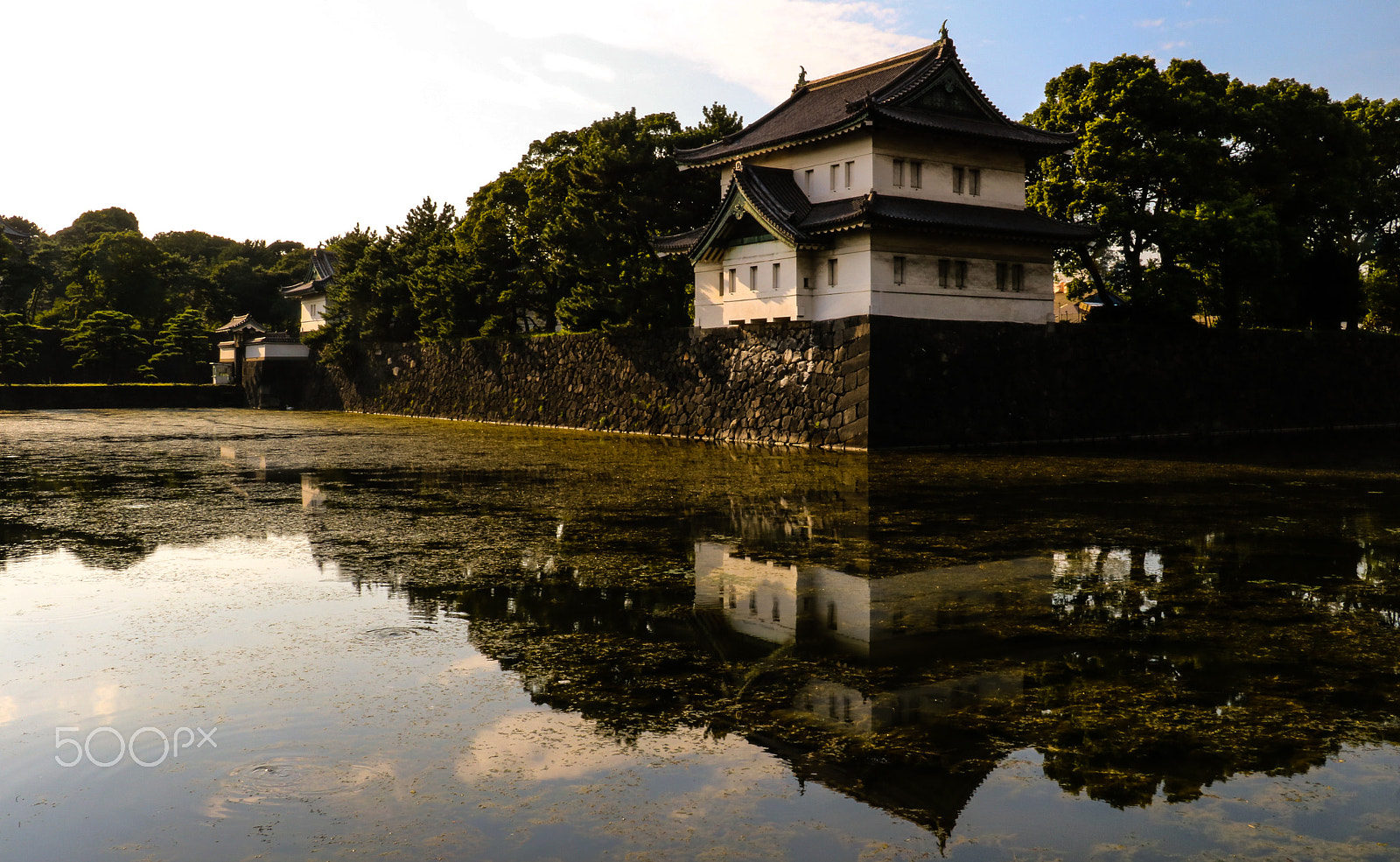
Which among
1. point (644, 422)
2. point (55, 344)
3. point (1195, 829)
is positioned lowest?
point (1195, 829)

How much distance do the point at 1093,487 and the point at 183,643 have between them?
12.4 metres

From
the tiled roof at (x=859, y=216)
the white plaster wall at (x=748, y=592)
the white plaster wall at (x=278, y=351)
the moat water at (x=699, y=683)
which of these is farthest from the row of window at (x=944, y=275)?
the white plaster wall at (x=278, y=351)

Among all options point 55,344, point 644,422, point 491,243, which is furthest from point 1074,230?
point 55,344

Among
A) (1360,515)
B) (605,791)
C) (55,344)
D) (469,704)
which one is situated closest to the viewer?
(605,791)

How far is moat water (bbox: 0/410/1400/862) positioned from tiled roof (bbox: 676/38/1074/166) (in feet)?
51.5

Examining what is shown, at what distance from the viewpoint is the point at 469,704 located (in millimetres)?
5109

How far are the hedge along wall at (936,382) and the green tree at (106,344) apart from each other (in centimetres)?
3020

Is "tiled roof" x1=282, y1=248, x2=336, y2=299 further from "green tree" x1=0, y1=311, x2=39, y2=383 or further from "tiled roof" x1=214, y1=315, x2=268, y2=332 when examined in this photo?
"green tree" x1=0, y1=311, x2=39, y2=383

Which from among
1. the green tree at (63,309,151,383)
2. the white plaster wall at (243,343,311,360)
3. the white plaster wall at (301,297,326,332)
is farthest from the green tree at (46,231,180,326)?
the white plaster wall at (243,343,311,360)

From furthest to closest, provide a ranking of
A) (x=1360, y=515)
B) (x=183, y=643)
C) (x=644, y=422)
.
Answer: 1. (x=644, y=422)
2. (x=1360, y=515)
3. (x=183, y=643)

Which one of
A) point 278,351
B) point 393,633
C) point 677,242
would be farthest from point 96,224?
point 393,633

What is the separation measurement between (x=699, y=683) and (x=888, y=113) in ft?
72.1

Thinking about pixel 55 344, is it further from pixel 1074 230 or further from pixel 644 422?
pixel 1074 230

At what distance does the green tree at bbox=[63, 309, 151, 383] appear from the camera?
181 feet
